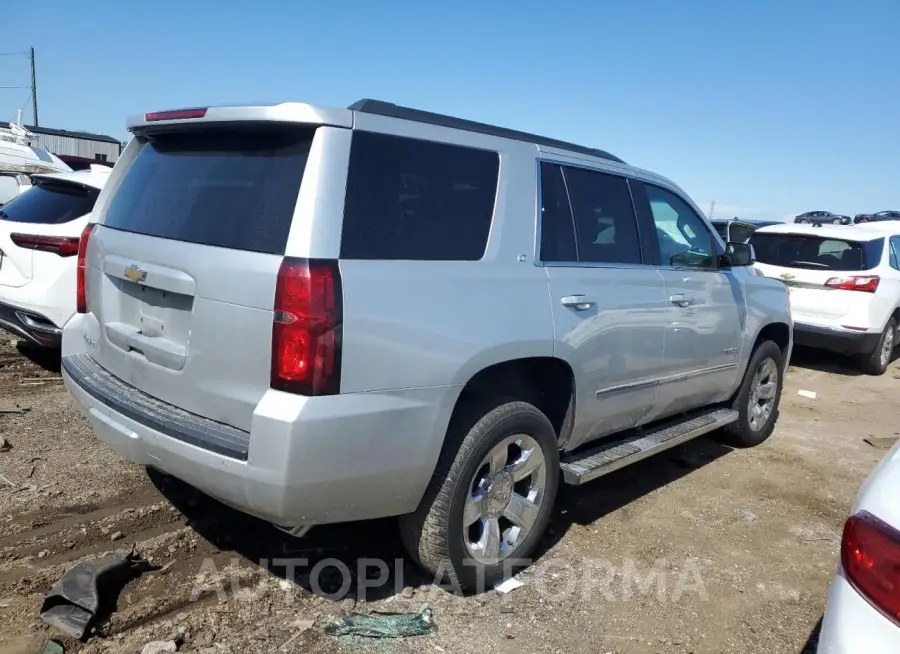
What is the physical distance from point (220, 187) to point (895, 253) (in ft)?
29.9

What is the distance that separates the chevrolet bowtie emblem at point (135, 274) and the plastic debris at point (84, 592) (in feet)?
4.02

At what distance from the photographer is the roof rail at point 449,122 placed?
292 cm

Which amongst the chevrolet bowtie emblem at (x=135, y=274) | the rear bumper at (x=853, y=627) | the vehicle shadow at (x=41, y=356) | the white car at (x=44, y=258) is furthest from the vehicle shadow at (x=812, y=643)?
the vehicle shadow at (x=41, y=356)

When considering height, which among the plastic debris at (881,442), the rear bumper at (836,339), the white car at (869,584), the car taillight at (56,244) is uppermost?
the car taillight at (56,244)

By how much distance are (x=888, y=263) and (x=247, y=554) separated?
8390 mm

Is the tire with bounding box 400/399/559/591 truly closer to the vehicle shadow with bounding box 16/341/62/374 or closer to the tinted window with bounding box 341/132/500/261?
the tinted window with bounding box 341/132/500/261

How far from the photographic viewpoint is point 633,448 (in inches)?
162

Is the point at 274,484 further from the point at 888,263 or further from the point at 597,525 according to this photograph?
the point at 888,263

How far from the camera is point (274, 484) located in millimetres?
2568

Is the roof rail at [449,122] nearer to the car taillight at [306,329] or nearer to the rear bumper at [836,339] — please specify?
the car taillight at [306,329]

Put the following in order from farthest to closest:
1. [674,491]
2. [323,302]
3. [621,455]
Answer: [674,491]
[621,455]
[323,302]

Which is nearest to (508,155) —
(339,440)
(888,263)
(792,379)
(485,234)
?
(485,234)

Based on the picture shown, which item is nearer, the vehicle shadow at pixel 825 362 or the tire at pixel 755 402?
the tire at pixel 755 402

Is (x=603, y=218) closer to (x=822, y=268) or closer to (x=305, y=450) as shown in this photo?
(x=305, y=450)
